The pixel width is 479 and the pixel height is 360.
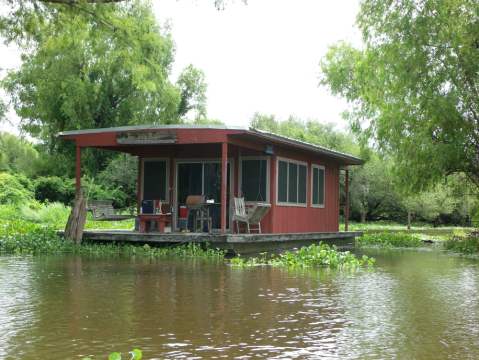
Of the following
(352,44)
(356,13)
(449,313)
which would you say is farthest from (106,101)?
(449,313)

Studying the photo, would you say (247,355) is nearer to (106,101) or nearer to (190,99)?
(106,101)

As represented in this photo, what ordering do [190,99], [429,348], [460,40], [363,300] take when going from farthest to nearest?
[190,99]
[460,40]
[363,300]
[429,348]

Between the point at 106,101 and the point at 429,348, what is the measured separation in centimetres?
2801

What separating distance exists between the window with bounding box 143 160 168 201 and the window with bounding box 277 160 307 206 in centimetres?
335

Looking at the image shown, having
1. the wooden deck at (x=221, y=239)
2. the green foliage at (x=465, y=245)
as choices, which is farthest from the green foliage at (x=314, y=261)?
the green foliage at (x=465, y=245)

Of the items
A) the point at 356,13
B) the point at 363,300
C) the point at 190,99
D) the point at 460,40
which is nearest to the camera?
the point at 363,300

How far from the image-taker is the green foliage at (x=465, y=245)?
18859mm

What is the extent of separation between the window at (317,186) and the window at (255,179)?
316 centimetres

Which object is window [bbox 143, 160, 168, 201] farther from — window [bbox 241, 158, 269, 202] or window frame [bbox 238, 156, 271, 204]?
window [bbox 241, 158, 269, 202]

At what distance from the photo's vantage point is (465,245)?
760 inches

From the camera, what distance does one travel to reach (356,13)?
2088 centimetres

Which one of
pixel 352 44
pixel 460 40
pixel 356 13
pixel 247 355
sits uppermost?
pixel 352 44

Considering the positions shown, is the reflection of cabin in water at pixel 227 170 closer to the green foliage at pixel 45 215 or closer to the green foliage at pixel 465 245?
the green foliage at pixel 465 245

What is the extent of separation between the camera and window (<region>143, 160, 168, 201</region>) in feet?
60.1
